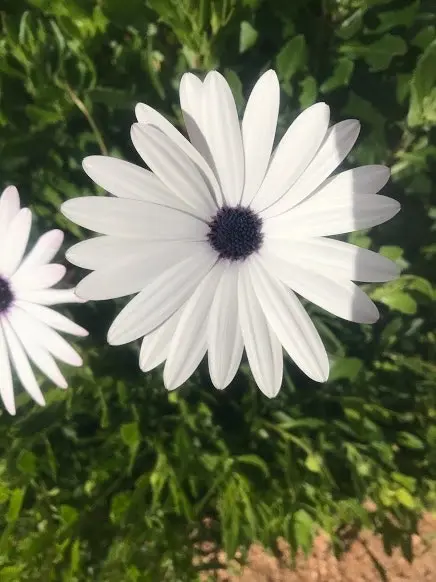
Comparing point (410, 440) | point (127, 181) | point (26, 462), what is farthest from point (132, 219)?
point (410, 440)

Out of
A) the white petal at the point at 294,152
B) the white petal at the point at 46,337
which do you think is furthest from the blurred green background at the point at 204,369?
the white petal at the point at 294,152

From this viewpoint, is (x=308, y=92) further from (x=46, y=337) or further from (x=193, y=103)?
(x=46, y=337)

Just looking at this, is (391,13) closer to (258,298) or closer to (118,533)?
(258,298)

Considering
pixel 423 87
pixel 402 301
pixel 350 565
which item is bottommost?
pixel 350 565

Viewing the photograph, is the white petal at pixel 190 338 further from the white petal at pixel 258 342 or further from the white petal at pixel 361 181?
the white petal at pixel 361 181

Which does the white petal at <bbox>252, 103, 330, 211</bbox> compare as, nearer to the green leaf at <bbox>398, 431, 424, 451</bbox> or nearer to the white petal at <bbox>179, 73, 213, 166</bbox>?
the white petal at <bbox>179, 73, 213, 166</bbox>

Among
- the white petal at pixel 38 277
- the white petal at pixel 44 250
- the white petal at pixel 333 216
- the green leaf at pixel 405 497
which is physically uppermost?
the white petal at pixel 333 216
